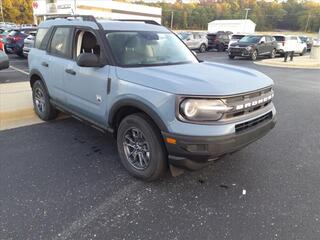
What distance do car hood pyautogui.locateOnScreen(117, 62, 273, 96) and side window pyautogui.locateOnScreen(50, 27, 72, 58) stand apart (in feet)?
4.69

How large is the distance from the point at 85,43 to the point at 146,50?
3.32 feet

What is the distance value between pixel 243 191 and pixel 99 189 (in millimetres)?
1628

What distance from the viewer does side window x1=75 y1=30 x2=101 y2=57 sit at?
4.11 meters

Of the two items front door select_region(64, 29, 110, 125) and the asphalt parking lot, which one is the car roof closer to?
front door select_region(64, 29, 110, 125)

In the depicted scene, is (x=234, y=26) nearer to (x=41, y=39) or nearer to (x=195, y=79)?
(x=41, y=39)

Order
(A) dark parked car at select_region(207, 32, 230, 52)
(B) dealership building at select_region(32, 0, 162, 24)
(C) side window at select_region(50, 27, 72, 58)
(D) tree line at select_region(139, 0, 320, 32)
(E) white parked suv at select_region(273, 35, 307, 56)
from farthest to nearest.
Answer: (D) tree line at select_region(139, 0, 320, 32) < (B) dealership building at select_region(32, 0, 162, 24) < (A) dark parked car at select_region(207, 32, 230, 52) < (E) white parked suv at select_region(273, 35, 307, 56) < (C) side window at select_region(50, 27, 72, 58)

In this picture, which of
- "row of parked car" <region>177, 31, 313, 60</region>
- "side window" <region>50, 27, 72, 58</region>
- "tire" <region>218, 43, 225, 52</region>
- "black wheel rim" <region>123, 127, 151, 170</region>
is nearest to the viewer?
"black wheel rim" <region>123, 127, 151, 170</region>

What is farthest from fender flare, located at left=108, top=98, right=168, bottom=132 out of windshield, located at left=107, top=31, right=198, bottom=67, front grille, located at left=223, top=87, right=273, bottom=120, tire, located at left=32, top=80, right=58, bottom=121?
tire, located at left=32, top=80, right=58, bottom=121

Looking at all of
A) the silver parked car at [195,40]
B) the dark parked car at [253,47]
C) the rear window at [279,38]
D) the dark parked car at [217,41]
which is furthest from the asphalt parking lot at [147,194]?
the dark parked car at [217,41]

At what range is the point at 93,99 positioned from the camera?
12.5ft

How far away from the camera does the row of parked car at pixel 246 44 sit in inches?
744

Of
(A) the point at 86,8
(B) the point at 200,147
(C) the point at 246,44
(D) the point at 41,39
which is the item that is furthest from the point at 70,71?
(A) the point at 86,8

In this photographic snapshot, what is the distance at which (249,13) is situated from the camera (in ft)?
385

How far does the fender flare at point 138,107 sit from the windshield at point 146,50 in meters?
0.51
